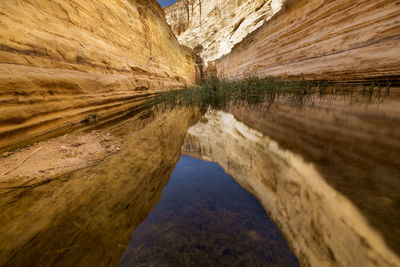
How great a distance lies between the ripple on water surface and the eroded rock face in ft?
24.4

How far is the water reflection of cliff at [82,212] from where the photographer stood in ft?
1.79

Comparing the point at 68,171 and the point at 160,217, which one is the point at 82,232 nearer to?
the point at 160,217

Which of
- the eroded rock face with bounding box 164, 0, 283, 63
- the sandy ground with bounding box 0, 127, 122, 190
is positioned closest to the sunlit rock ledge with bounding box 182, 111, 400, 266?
the sandy ground with bounding box 0, 127, 122, 190

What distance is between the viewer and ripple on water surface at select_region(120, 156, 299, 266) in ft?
1.71

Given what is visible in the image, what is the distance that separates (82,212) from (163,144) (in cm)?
90

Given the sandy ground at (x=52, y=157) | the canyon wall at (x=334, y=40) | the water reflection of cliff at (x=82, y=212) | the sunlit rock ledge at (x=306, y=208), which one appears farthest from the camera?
the canyon wall at (x=334, y=40)

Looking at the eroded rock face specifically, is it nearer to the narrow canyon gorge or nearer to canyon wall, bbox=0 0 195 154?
the narrow canyon gorge

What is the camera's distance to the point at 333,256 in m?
0.46

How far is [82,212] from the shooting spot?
28.5 inches

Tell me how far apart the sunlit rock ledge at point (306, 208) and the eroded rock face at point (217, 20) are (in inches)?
278

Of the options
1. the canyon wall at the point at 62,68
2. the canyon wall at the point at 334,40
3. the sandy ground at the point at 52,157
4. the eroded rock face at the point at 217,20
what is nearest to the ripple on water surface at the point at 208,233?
the sandy ground at the point at 52,157

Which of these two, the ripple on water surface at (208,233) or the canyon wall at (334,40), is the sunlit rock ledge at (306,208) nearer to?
the ripple on water surface at (208,233)

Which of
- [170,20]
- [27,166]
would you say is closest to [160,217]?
[27,166]

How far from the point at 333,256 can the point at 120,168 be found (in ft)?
3.83
